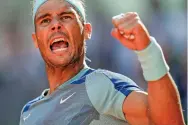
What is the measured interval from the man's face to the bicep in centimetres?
70

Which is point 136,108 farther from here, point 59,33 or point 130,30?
point 59,33

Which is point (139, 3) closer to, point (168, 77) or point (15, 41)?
point (15, 41)

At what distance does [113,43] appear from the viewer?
7699mm

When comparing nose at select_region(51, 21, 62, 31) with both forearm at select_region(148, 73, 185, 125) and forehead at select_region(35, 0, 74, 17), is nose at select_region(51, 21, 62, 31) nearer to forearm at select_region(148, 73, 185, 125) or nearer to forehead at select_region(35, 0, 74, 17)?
forehead at select_region(35, 0, 74, 17)

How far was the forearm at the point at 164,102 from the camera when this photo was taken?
8.55 ft

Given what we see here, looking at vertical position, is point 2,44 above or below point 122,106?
below

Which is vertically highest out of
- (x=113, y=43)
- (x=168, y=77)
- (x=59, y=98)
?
(x=168, y=77)

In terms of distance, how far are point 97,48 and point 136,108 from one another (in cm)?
501

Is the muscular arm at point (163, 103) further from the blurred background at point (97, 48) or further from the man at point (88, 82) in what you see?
the blurred background at point (97, 48)

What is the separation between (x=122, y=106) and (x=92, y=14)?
17.4 feet

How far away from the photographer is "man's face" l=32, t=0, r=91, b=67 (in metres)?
3.41

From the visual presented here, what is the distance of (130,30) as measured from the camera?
101 inches

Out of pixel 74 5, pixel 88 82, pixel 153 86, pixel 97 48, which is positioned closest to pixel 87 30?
pixel 74 5

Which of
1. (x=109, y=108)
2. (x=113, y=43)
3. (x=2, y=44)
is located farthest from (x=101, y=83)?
(x=2, y=44)
